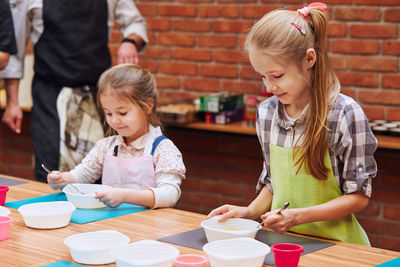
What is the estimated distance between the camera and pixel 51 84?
3.08 meters

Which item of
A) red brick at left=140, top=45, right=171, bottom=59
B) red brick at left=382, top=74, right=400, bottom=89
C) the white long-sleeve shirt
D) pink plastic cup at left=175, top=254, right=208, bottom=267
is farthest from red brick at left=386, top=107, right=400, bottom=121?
pink plastic cup at left=175, top=254, right=208, bottom=267

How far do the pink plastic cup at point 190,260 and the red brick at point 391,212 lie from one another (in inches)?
84.9

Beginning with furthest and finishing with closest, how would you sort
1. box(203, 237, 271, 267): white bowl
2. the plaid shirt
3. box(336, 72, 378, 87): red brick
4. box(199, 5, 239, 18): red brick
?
box(199, 5, 239, 18): red brick
box(336, 72, 378, 87): red brick
the plaid shirt
box(203, 237, 271, 267): white bowl

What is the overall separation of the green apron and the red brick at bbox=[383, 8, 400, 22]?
5.57 ft

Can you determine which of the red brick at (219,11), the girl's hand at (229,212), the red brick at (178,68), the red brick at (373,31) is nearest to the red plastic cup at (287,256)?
the girl's hand at (229,212)

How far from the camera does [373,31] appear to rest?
3.41 m

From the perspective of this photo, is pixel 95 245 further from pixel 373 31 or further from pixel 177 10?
pixel 177 10

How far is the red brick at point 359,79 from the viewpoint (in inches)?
136

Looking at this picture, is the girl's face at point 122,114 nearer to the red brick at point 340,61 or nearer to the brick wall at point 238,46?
the brick wall at point 238,46

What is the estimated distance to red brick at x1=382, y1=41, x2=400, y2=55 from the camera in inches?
132

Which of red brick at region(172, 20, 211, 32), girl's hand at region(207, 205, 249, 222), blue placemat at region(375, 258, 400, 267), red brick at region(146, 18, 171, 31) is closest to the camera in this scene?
blue placemat at region(375, 258, 400, 267)

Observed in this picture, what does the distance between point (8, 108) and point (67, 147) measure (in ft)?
1.23

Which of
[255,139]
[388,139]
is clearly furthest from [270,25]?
[255,139]

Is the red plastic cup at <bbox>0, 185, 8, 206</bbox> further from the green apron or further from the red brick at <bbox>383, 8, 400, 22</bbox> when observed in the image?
the red brick at <bbox>383, 8, 400, 22</bbox>
